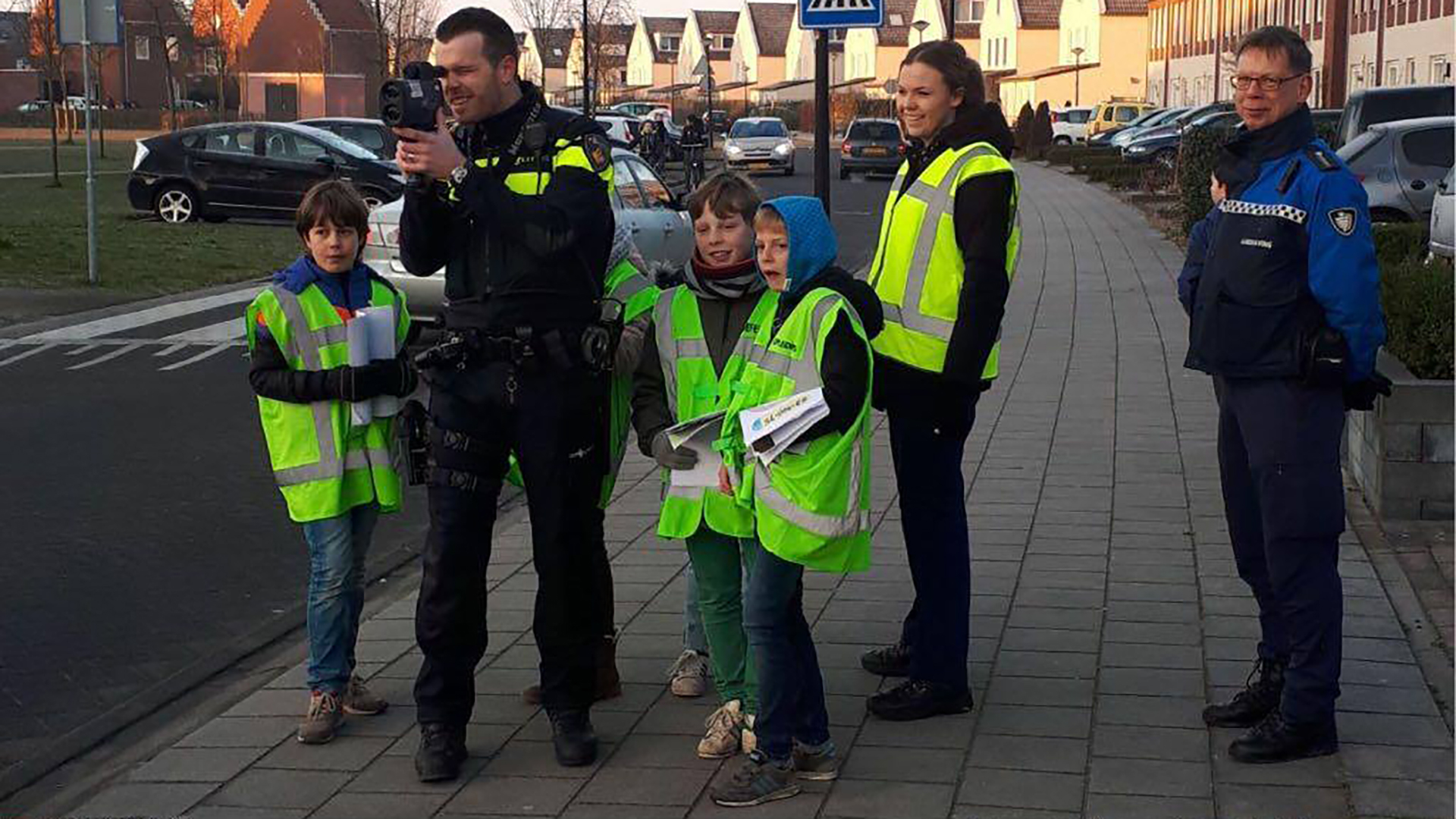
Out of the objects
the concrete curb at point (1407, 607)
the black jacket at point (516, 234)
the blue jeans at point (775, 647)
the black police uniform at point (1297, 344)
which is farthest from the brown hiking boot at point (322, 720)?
the concrete curb at point (1407, 607)

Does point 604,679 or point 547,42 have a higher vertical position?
point 547,42

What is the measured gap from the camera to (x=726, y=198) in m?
4.93

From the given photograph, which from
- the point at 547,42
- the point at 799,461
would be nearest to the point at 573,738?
the point at 799,461

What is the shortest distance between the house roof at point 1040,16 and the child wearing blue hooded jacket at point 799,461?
4047 inches

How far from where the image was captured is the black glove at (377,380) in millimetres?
5316

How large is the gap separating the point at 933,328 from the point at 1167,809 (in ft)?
4.80

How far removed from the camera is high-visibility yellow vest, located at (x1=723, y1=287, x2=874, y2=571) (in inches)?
186

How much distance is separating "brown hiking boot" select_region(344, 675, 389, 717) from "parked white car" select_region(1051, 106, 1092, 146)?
222ft

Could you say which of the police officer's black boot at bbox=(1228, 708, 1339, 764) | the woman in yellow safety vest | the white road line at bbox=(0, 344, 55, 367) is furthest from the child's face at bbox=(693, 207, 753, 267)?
the white road line at bbox=(0, 344, 55, 367)

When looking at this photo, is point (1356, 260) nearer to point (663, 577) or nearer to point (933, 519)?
point (933, 519)

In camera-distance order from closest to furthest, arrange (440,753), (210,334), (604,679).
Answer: (440,753) < (604,679) < (210,334)

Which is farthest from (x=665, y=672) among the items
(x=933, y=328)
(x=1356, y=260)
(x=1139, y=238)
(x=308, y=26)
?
(x=308, y=26)

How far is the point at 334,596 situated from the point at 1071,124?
71.7 metres

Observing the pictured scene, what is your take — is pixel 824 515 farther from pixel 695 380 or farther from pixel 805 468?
pixel 695 380
